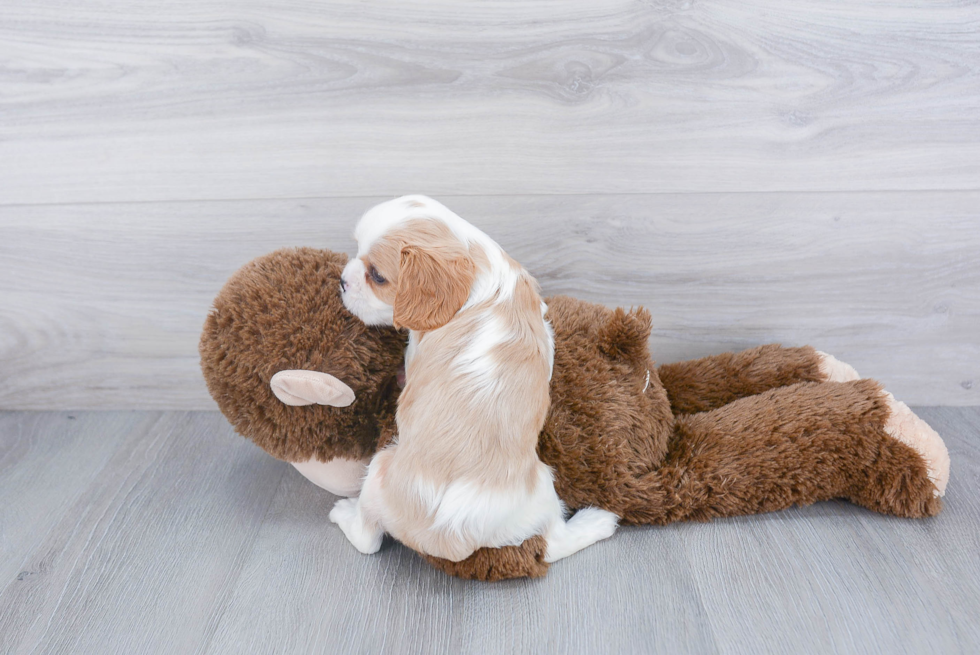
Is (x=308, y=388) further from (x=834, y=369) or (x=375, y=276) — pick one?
(x=834, y=369)

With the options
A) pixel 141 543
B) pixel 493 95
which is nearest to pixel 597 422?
pixel 493 95

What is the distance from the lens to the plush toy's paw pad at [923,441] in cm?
110

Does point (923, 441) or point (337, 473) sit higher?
point (923, 441)

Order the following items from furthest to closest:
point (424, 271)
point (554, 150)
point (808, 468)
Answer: point (554, 150)
point (808, 468)
point (424, 271)

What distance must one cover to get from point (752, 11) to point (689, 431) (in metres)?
0.74

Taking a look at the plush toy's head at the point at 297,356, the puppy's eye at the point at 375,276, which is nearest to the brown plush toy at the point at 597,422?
the plush toy's head at the point at 297,356

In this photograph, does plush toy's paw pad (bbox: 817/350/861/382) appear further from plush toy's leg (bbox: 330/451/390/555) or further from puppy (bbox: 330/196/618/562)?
plush toy's leg (bbox: 330/451/390/555)

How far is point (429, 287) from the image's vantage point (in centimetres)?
90

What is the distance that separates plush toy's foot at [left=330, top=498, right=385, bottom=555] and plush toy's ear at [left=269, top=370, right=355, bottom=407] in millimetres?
191

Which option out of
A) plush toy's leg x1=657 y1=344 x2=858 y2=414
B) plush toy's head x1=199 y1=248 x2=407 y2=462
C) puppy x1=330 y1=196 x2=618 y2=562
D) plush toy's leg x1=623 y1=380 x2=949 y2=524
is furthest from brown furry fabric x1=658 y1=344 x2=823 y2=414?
plush toy's head x1=199 y1=248 x2=407 y2=462

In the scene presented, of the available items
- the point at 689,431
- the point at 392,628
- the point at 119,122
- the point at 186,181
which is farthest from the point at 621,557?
the point at 119,122

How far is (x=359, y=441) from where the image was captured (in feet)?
3.67

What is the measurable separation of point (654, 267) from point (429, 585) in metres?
0.73

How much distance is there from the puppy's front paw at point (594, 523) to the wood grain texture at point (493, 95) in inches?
23.3
